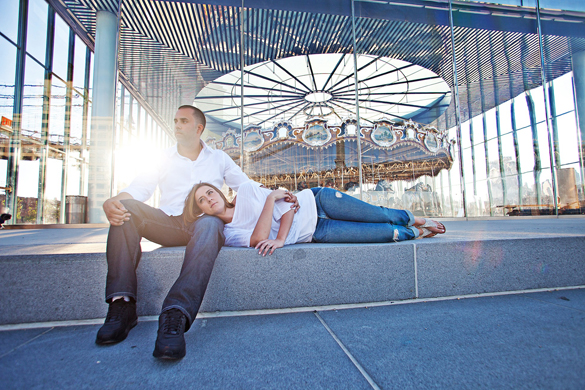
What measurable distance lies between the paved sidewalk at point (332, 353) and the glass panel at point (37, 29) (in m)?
9.56

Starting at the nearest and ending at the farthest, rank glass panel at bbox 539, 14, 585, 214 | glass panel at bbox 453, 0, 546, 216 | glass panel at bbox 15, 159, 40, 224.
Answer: glass panel at bbox 15, 159, 40, 224, glass panel at bbox 453, 0, 546, 216, glass panel at bbox 539, 14, 585, 214

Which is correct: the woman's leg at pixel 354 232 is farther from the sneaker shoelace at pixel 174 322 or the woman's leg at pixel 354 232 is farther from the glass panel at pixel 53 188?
the glass panel at pixel 53 188

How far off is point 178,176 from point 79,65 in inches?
394

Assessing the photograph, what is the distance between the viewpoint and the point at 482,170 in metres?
15.3

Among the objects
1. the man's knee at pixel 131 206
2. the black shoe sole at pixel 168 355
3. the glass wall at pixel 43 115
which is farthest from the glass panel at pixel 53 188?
the black shoe sole at pixel 168 355

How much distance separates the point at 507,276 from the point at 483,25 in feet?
31.6

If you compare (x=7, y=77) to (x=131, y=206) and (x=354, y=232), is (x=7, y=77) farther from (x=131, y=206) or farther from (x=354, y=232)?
(x=354, y=232)

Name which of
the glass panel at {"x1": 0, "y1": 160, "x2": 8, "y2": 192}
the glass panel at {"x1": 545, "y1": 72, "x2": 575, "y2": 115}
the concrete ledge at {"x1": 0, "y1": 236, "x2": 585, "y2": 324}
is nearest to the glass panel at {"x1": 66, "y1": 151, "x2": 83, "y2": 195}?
the glass panel at {"x1": 0, "y1": 160, "x2": 8, "y2": 192}

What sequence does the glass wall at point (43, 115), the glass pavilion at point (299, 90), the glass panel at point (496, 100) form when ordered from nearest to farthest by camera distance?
the glass wall at point (43, 115) < the glass pavilion at point (299, 90) < the glass panel at point (496, 100)

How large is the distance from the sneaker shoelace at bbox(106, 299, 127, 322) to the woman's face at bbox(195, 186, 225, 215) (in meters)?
0.68

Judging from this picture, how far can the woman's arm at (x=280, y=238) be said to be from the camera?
169 cm

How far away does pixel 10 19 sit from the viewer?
23.0 feet

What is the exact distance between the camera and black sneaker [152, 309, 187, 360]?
111 centimetres

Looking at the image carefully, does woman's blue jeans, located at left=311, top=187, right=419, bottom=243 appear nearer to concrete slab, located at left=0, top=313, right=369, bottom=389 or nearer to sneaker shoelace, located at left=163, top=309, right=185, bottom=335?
concrete slab, located at left=0, top=313, right=369, bottom=389
